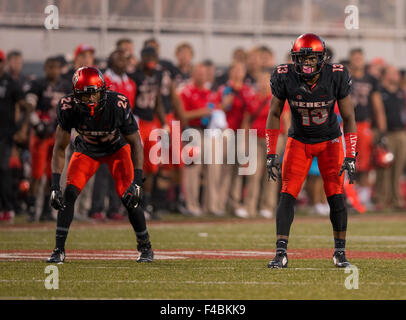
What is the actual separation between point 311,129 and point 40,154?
19.5 feet

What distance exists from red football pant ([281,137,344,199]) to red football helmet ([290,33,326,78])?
632mm

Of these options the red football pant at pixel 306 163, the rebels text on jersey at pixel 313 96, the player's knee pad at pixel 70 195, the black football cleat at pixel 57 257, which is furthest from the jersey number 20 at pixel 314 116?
the black football cleat at pixel 57 257

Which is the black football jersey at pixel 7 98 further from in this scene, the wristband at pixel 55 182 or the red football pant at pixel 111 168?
the wristband at pixel 55 182

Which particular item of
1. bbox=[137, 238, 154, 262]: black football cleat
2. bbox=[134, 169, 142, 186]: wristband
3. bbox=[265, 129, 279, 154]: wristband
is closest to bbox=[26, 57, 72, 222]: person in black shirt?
bbox=[137, 238, 154, 262]: black football cleat

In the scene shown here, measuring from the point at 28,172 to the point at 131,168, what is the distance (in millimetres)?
6835

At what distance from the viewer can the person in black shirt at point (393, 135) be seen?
16.1m

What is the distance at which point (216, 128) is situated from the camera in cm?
1421

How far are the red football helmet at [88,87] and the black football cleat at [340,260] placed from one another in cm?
238

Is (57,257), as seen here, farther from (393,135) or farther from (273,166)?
(393,135)

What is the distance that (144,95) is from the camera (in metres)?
13.1

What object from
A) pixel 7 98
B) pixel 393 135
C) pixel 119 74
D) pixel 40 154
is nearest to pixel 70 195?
pixel 119 74

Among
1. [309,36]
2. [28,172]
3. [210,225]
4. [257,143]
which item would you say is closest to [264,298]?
[309,36]

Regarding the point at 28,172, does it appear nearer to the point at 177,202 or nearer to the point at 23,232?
the point at 177,202

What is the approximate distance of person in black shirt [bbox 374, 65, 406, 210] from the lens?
1606cm
